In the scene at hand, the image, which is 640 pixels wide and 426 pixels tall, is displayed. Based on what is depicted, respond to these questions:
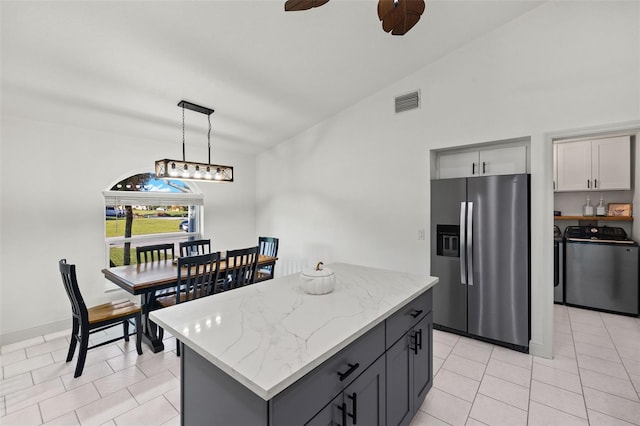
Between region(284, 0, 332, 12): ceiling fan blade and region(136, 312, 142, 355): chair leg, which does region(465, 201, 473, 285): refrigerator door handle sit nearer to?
region(284, 0, 332, 12): ceiling fan blade

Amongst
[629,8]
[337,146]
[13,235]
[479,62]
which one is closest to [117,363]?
[13,235]

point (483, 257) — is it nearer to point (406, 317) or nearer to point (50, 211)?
point (406, 317)

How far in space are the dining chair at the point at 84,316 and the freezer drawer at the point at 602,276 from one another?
5454mm

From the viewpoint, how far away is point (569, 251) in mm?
4070

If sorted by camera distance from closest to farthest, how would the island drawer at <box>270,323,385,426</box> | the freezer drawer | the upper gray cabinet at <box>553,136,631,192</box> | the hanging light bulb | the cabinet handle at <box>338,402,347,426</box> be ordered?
1. the island drawer at <box>270,323,385,426</box>
2. the cabinet handle at <box>338,402,347,426</box>
3. the hanging light bulb
4. the freezer drawer
5. the upper gray cabinet at <box>553,136,631,192</box>

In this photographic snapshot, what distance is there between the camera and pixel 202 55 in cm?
255

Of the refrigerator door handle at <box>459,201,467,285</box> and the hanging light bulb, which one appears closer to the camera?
the hanging light bulb

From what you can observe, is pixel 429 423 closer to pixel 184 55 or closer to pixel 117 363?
pixel 117 363

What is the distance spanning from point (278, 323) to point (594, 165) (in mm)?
5102

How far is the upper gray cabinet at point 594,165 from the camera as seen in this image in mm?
3928

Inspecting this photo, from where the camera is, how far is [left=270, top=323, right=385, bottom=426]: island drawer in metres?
0.95

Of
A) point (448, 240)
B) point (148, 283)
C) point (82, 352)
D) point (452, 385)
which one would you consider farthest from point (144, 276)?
point (448, 240)

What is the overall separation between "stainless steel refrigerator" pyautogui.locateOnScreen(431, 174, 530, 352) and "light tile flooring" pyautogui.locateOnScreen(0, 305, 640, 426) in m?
0.26

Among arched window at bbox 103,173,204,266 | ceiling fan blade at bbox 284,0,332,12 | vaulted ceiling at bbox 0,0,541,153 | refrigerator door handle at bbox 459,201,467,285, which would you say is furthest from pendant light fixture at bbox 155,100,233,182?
refrigerator door handle at bbox 459,201,467,285
